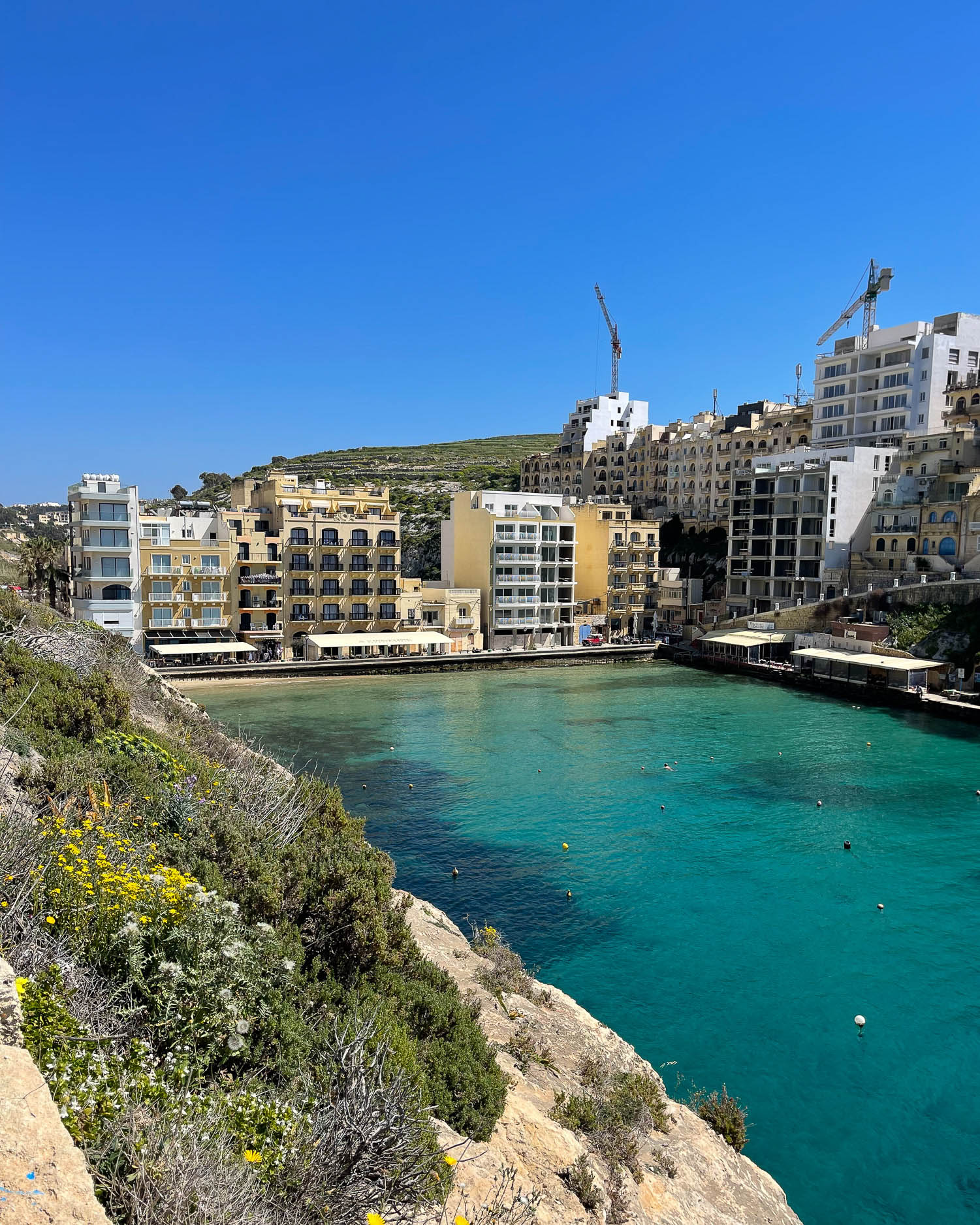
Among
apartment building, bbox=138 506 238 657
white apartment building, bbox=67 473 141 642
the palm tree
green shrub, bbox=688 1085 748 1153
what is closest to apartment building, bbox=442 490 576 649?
apartment building, bbox=138 506 238 657

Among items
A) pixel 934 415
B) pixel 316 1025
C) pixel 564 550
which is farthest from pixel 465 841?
pixel 934 415

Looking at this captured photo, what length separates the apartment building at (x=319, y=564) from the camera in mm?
65812

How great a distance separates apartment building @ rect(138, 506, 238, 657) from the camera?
6150cm

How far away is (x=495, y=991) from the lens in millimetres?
14477

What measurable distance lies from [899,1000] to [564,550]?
62741mm

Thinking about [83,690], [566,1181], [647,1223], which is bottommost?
[647,1223]

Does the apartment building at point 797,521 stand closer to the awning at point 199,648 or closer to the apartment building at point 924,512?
the apartment building at point 924,512

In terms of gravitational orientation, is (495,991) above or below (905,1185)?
above

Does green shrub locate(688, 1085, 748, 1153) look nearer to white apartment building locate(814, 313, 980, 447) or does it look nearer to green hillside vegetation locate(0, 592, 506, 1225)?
green hillside vegetation locate(0, 592, 506, 1225)

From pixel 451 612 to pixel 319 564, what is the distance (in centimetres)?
1281

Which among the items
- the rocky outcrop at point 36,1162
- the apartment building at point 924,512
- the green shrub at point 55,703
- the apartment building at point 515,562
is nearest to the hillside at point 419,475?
the apartment building at point 515,562

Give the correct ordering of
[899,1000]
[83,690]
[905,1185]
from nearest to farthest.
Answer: [905,1185], [899,1000], [83,690]

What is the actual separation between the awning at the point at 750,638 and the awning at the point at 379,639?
2397cm

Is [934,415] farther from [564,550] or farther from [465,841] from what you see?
[465,841]
